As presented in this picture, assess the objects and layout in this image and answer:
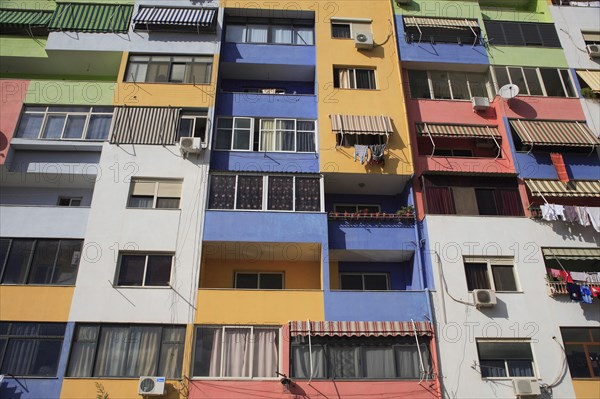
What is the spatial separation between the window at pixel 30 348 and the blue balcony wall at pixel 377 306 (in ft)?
28.0

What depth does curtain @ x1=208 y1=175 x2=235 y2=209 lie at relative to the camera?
17.3m

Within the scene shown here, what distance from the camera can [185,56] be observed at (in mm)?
20328

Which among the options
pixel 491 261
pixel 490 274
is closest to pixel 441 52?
pixel 491 261

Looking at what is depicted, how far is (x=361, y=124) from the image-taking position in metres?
19.0

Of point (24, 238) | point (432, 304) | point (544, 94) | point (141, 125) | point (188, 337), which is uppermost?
point (544, 94)

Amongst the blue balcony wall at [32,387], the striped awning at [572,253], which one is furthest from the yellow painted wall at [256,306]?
the striped awning at [572,253]

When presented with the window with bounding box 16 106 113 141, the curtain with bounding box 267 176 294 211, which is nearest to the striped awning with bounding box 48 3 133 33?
the window with bounding box 16 106 113 141

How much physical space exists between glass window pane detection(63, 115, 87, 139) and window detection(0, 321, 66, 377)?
722cm

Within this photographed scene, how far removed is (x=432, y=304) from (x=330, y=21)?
1375cm

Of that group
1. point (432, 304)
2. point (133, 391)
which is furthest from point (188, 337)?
point (432, 304)

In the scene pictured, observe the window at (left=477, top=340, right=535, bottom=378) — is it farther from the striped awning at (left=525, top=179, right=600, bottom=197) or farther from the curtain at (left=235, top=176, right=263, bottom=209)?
the curtain at (left=235, top=176, right=263, bottom=209)

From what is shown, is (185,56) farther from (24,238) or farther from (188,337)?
(188,337)

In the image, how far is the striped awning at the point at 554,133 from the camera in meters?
18.9

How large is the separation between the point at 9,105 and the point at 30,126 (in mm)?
1187
